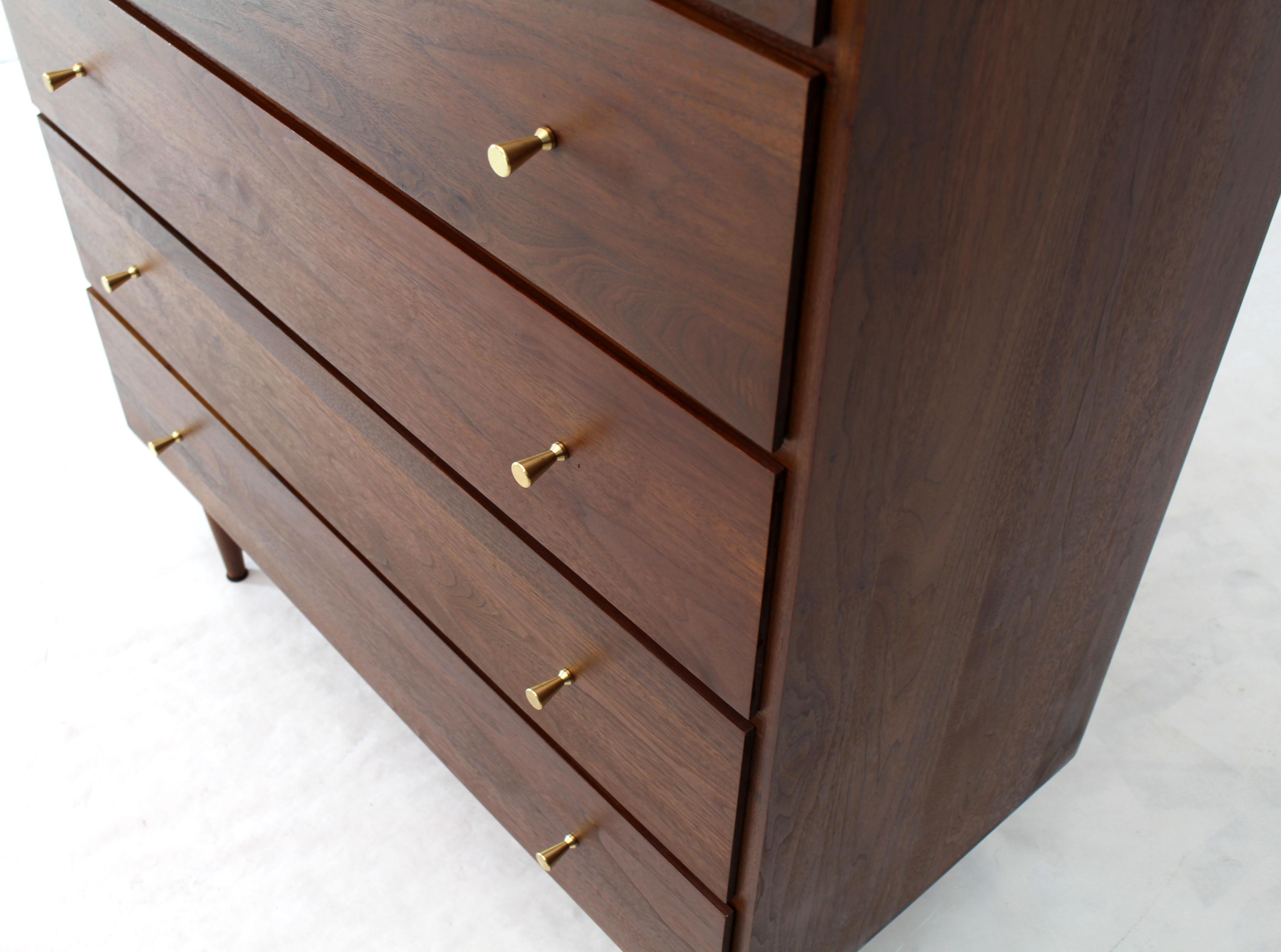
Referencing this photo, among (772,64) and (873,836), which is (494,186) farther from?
(873,836)

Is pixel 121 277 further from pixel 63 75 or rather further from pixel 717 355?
pixel 717 355

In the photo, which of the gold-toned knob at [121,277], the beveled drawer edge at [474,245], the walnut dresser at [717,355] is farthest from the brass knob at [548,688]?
the gold-toned knob at [121,277]

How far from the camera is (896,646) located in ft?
2.77

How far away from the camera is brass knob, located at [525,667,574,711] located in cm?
93

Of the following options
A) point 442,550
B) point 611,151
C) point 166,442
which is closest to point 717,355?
point 611,151

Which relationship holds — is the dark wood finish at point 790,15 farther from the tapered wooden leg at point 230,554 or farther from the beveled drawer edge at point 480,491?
the tapered wooden leg at point 230,554

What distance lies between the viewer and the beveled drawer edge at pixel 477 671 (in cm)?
85

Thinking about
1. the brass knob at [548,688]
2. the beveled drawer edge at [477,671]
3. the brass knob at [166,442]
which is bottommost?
the brass knob at [166,442]

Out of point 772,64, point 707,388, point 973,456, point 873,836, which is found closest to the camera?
point 772,64

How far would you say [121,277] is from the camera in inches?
52.4

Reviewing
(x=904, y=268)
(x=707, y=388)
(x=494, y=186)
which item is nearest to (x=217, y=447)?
(x=494, y=186)

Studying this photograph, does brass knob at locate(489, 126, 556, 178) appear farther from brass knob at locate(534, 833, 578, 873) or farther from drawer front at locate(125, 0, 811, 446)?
brass knob at locate(534, 833, 578, 873)

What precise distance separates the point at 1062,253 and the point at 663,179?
0.26 meters

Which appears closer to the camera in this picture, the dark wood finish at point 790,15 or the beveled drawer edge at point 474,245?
the dark wood finish at point 790,15
